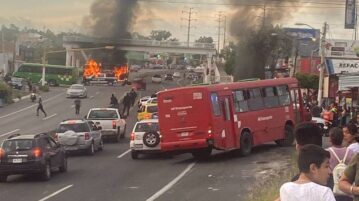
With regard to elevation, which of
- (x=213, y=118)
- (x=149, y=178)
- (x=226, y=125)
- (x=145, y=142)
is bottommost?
(x=149, y=178)

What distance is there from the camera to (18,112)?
59.2 meters

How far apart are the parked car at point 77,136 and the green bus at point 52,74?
231ft

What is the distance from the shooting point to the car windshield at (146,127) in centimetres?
2720

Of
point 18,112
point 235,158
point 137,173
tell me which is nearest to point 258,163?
point 235,158

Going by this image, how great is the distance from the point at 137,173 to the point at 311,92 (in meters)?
49.2

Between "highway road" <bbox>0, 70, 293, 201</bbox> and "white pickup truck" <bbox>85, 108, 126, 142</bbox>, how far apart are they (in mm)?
1119

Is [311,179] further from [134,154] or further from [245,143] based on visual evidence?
[134,154]

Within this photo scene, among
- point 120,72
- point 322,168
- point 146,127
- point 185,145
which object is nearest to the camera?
point 322,168

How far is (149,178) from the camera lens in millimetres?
20375

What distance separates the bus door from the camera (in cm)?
2489

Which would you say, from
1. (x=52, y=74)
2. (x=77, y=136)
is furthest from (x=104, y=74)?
(x=77, y=136)

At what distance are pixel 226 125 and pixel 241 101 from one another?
1622 mm

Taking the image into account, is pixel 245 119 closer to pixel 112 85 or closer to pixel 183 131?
pixel 183 131

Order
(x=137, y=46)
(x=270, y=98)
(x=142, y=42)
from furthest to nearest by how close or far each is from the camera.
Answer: (x=142, y=42)
(x=137, y=46)
(x=270, y=98)
